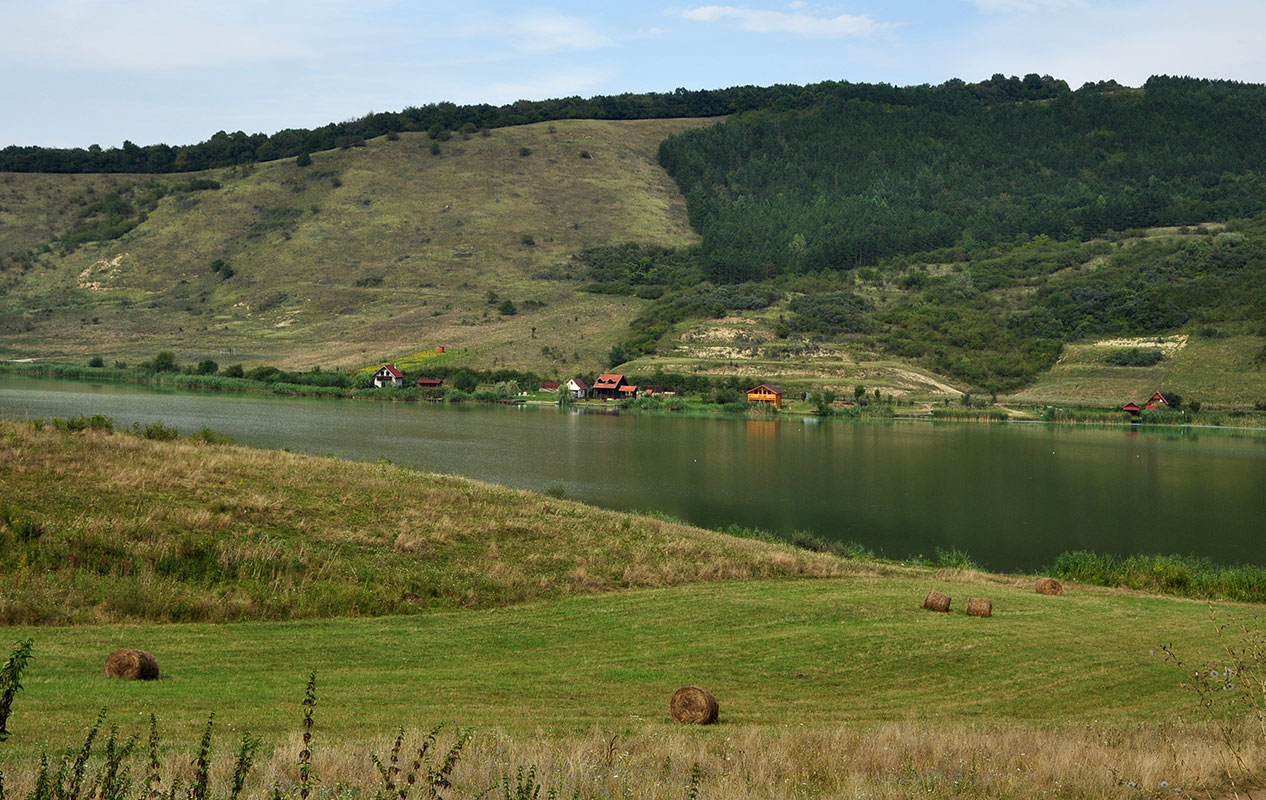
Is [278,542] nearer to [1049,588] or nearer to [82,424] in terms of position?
[82,424]

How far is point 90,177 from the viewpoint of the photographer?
18812cm

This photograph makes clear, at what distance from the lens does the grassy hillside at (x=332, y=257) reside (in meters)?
127

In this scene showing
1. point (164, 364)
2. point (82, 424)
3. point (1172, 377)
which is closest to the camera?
point (82, 424)

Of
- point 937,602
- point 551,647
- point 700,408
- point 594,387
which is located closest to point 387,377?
point 594,387

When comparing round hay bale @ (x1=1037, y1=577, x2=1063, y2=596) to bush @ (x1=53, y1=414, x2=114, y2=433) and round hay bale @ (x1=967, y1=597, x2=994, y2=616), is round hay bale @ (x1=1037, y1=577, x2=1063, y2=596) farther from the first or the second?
bush @ (x1=53, y1=414, x2=114, y2=433)

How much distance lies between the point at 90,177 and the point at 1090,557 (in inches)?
7954

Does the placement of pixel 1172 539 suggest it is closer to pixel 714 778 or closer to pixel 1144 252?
pixel 714 778

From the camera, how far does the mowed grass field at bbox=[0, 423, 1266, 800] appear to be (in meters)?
9.07

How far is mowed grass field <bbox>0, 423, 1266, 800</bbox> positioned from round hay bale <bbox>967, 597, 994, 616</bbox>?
0.47 m

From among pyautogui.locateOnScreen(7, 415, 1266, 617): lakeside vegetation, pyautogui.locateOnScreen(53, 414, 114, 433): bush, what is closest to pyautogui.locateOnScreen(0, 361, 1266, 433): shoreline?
pyautogui.locateOnScreen(7, 415, 1266, 617): lakeside vegetation

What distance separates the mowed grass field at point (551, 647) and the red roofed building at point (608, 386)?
8066 cm

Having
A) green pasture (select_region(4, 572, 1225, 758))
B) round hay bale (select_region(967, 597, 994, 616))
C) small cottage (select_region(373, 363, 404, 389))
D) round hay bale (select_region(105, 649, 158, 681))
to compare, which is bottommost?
round hay bale (select_region(967, 597, 994, 616))

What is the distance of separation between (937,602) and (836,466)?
38445 mm

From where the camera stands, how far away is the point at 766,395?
103 meters
